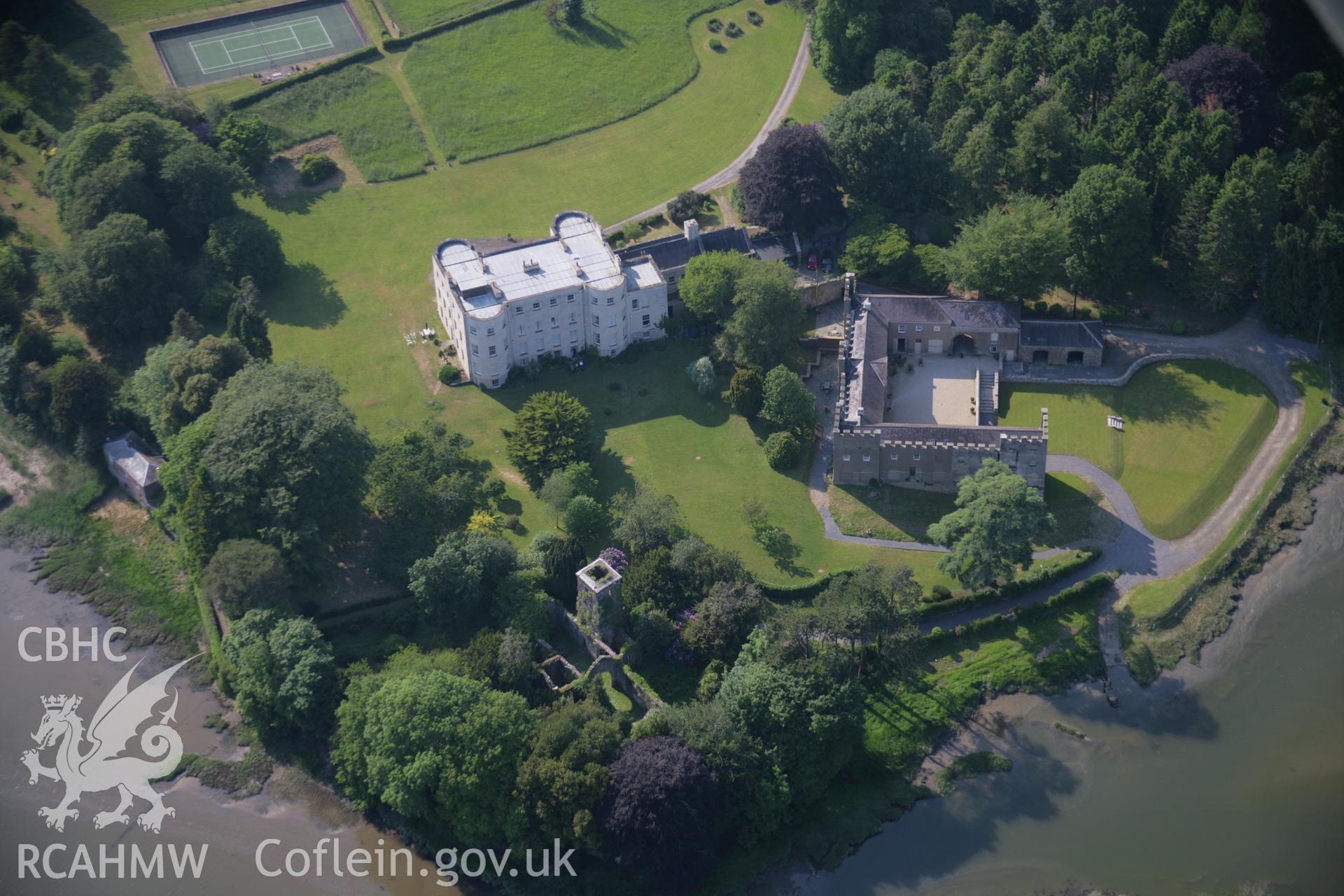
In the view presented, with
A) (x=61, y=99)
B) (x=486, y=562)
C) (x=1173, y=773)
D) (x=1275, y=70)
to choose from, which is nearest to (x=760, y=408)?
(x=486, y=562)

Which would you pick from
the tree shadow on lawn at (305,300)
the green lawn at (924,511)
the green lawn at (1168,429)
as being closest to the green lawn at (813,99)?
the green lawn at (1168,429)

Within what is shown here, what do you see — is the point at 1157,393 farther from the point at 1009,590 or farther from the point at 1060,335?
the point at 1009,590

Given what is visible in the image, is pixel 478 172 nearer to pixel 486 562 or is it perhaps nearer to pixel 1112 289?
pixel 486 562

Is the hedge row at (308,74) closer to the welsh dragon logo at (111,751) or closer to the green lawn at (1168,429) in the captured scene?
the welsh dragon logo at (111,751)

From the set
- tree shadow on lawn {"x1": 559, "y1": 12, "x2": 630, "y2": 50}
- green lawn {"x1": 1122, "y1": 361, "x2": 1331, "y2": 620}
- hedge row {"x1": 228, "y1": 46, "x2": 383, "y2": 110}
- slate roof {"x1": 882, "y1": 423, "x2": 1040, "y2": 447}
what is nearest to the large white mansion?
slate roof {"x1": 882, "y1": 423, "x2": 1040, "y2": 447}

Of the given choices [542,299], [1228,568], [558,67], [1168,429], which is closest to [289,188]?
[558,67]

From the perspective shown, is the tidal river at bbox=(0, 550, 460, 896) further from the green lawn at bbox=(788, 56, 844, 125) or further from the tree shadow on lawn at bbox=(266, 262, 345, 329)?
the green lawn at bbox=(788, 56, 844, 125)
